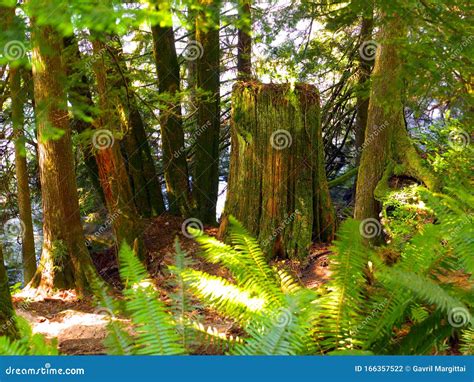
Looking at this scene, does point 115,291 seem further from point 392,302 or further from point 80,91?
point 392,302

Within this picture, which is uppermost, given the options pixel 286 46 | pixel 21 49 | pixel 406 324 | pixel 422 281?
pixel 286 46

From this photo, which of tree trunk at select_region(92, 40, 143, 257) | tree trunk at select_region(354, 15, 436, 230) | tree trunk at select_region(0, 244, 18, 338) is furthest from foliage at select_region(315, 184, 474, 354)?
tree trunk at select_region(92, 40, 143, 257)

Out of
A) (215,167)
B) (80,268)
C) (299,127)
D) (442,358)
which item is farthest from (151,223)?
(442,358)

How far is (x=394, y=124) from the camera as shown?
6.96 metres

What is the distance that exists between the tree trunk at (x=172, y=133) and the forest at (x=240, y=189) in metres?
0.04

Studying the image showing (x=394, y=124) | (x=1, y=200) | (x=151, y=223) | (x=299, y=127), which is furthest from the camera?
(x=1, y=200)

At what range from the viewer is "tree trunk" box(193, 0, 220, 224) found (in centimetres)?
870

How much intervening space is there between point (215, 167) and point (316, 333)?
23.5ft

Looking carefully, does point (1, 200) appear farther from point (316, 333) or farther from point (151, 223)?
point (316, 333)

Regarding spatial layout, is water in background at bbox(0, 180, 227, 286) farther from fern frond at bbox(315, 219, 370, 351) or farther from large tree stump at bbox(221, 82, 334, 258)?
fern frond at bbox(315, 219, 370, 351)

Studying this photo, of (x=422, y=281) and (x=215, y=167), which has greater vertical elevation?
(x=215, y=167)

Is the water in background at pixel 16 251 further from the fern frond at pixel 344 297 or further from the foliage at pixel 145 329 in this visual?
the foliage at pixel 145 329

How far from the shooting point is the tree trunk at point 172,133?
28.7ft

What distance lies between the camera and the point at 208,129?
8.94m
